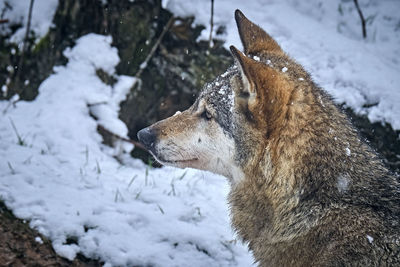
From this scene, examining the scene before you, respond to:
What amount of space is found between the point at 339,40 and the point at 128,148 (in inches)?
125

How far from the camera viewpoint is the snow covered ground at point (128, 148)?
366cm

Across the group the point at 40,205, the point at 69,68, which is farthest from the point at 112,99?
the point at 40,205

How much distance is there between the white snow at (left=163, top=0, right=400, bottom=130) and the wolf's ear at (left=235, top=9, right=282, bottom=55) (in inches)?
70.5

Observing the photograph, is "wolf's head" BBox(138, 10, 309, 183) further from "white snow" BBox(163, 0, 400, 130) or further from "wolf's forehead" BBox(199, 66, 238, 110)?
"white snow" BBox(163, 0, 400, 130)

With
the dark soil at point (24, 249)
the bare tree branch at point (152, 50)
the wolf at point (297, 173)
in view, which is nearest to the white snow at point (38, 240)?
the dark soil at point (24, 249)

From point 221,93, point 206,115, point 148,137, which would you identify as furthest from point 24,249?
point 221,93

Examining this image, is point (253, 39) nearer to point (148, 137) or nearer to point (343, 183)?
point (148, 137)

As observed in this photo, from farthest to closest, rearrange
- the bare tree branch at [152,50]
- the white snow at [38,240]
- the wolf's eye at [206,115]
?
1. the bare tree branch at [152,50]
2. the white snow at [38,240]
3. the wolf's eye at [206,115]

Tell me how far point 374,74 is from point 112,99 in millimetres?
3317

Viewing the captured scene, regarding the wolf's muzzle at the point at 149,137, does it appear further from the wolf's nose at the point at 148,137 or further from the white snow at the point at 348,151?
the white snow at the point at 348,151

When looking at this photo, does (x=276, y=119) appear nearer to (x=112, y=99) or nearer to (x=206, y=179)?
(x=206, y=179)

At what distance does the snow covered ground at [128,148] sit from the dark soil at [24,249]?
65 millimetres

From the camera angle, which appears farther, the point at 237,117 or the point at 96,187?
the point at 96,187

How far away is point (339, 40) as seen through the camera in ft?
19.3
